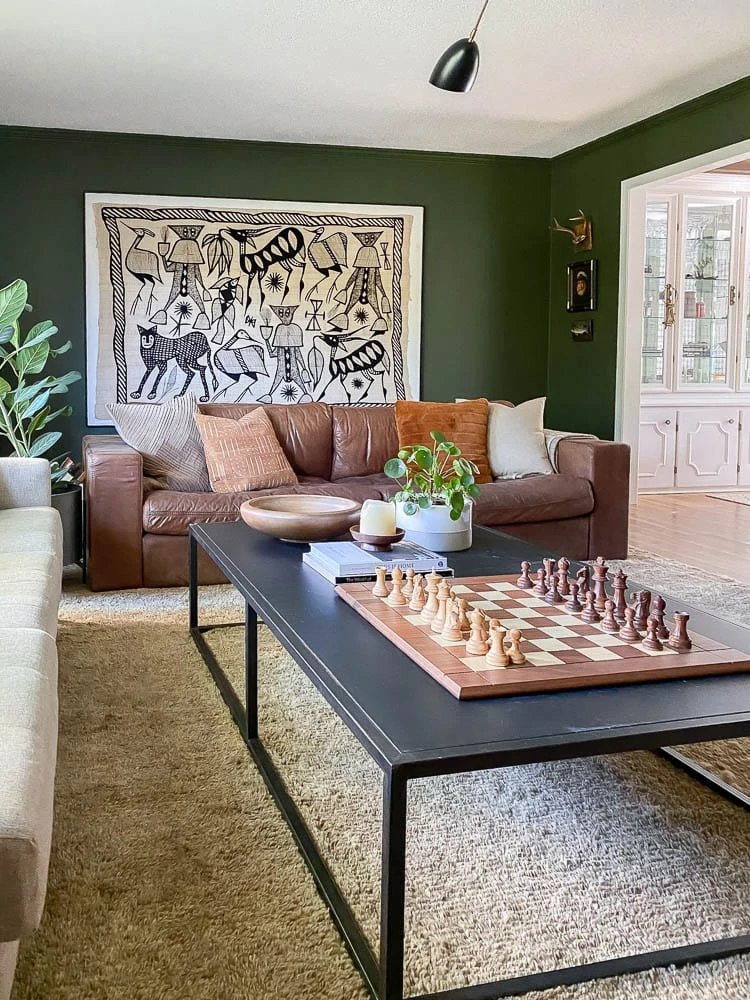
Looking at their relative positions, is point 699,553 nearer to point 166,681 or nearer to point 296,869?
point 166,681

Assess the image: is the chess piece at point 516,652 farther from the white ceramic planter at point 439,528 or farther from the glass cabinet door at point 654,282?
the glass cabinet door at point 654,282

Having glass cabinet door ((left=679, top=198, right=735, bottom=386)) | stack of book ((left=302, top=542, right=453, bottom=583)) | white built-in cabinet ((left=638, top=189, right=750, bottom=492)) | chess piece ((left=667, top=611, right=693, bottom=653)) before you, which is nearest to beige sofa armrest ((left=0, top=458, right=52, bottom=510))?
stack of book ((left=302, top=542, right=453, bottom=583))

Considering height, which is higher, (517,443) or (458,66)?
(458,66)

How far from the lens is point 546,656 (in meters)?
1.74

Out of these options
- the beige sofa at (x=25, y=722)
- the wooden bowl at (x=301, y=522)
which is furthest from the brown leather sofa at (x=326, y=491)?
the wooden bowl at (x=301, y=522)

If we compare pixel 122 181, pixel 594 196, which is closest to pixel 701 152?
pixel 594 196

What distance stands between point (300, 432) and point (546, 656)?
326 cm

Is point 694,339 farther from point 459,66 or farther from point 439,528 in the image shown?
point 439,528

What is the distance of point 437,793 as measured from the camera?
217cm

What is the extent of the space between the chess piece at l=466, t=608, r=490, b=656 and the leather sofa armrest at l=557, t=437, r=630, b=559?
3006 mm

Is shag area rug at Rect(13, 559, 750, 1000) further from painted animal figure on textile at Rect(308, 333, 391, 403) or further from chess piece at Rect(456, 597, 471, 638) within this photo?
painted animal figure on textile at Rect(308, 333, 391, 403)

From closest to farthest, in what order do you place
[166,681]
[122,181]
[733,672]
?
[733,672] < [166,681] < [122,181]

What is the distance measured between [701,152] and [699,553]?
2.18 metres

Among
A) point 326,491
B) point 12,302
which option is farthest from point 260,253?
point 326,491
